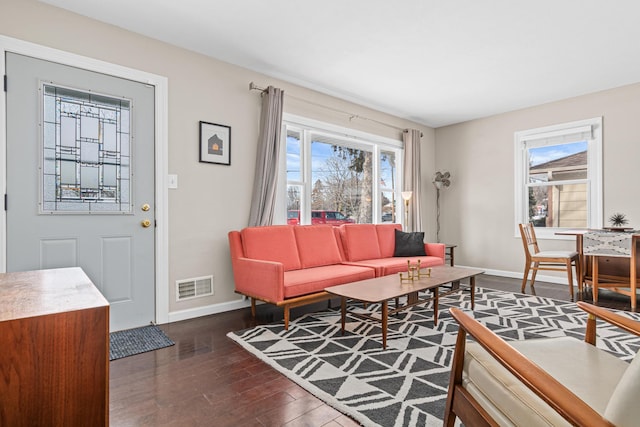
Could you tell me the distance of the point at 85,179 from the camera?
277 cm

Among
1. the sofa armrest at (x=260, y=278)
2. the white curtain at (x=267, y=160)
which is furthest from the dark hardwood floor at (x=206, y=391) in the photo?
the white curtain at (x=267, y=160)

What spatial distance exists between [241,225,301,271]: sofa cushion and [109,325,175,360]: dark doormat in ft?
3.37

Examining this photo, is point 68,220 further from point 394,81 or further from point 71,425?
point 394,81

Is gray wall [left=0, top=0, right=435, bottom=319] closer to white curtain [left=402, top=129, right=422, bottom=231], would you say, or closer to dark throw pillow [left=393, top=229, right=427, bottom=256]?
dark throw pillow [left=393, top=229, right=427, bottom=256]

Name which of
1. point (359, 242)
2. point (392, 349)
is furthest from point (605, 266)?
point (392, 349)

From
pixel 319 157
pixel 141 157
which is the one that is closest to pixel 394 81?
pixel 319 157

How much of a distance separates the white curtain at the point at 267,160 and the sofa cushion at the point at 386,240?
1.63m

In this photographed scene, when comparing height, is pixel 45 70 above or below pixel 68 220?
above

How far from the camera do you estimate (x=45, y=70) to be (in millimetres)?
2604

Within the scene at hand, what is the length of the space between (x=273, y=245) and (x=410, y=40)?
2.35m

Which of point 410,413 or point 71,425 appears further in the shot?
point 410,413

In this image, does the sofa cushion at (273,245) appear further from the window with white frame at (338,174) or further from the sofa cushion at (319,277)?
the window with white frame at (338,174)

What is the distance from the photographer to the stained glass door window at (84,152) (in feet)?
8.62

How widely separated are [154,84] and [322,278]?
234 cm
